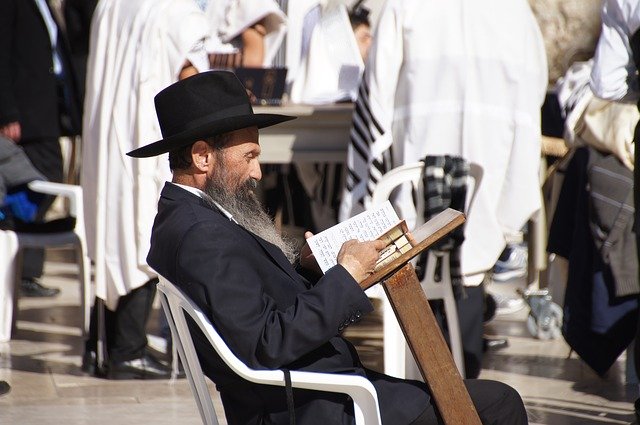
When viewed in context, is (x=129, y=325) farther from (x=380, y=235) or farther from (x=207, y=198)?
(x=380, y=235)

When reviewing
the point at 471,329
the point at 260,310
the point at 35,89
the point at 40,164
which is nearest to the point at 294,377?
the point at 260,310

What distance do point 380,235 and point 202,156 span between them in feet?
1.69

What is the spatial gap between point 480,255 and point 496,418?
2.30 metres

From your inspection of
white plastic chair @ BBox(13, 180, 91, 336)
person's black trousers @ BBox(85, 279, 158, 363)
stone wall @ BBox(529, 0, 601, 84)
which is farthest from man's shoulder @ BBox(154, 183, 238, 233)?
stone wall @ BBox(529, 0, 601, 84)

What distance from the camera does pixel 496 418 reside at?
10.3 ft

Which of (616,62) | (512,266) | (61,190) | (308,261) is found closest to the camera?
(308,261)

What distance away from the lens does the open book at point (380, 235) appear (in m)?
2.91

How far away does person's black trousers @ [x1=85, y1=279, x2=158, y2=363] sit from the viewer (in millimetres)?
5512

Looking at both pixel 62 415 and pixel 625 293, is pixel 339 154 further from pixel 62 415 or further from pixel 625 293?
pixel 62 415

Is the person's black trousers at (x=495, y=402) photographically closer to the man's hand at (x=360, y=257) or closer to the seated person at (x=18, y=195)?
the man's hand at (x=360, y=257)

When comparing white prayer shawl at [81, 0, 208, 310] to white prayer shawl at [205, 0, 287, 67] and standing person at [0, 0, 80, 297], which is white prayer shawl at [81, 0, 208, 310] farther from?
standing person at [0, 0, 80, 297]

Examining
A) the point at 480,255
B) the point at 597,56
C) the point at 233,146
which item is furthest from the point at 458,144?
the point at 233,146

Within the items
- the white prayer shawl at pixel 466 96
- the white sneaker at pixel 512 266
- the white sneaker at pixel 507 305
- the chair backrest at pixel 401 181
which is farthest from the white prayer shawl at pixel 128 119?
the white sneaker at pixel 512 266

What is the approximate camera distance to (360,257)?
9.50ft
